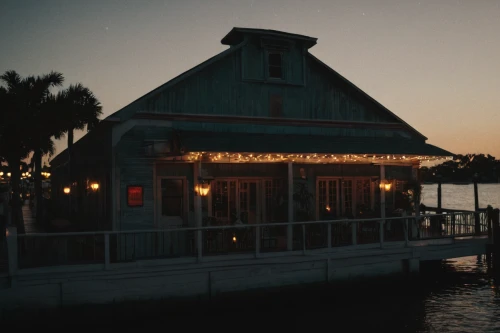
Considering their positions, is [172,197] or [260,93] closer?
[172,197]

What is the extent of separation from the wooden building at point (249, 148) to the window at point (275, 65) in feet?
0.13

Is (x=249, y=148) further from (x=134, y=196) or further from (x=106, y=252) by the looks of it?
(x=106, y=252)

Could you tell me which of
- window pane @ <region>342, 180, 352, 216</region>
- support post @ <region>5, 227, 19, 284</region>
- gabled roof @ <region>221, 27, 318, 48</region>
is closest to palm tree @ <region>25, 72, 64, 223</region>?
gabled roof @ <region>221, 27, 318, 48</region>

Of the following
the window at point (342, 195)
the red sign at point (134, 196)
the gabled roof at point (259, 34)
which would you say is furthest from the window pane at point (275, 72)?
the red sign at point (134, 196)

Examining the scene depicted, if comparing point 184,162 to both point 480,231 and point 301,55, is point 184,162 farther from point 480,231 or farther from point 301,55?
point 480,231

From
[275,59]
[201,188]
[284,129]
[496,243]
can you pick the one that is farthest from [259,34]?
[496,243]

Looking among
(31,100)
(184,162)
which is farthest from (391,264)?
(31,100)

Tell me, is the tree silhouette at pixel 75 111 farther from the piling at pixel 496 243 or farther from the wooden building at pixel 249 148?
the piling at pixel 496 243

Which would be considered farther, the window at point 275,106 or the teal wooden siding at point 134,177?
the window at point 275,106

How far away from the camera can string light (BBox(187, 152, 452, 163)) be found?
16.8 m

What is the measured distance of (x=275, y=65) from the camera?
20.1 metres

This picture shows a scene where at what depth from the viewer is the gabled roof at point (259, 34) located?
1925 centimetres

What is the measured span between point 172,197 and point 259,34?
6905 millimetres

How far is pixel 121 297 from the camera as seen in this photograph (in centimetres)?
1408
